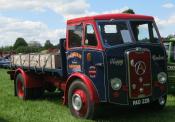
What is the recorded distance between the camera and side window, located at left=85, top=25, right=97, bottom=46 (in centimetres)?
1020

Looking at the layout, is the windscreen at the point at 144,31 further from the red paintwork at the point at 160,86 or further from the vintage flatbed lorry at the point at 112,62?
the red paintwork at the point at 160,86

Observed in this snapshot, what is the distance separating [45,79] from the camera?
13773 millimetres

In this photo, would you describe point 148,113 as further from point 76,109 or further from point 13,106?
point 13,106

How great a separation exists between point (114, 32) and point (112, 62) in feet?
3.02

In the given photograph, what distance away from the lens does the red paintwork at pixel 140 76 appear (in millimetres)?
9945

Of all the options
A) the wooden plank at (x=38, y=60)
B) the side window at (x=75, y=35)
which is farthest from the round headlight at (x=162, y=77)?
the wooden plank at (x=38, y=60)

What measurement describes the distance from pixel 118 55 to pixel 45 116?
105 inches

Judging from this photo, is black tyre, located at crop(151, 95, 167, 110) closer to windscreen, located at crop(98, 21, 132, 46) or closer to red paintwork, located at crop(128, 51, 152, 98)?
red paintwork, located at crop(128, 51, 152, 98)

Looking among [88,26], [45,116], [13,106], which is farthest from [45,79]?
[88,26]

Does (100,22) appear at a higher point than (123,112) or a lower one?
higher

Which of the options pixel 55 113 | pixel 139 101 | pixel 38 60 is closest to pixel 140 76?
pixel 139 101

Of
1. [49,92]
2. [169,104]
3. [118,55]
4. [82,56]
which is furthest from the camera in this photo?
[49,92]

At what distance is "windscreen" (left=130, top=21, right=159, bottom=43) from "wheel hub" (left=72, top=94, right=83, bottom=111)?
6.65 ft

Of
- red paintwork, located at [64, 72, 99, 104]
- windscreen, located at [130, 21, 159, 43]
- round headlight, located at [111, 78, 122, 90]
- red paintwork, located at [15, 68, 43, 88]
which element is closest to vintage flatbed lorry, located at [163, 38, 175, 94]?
windscreen, located at [130, 21, 159, 43]
